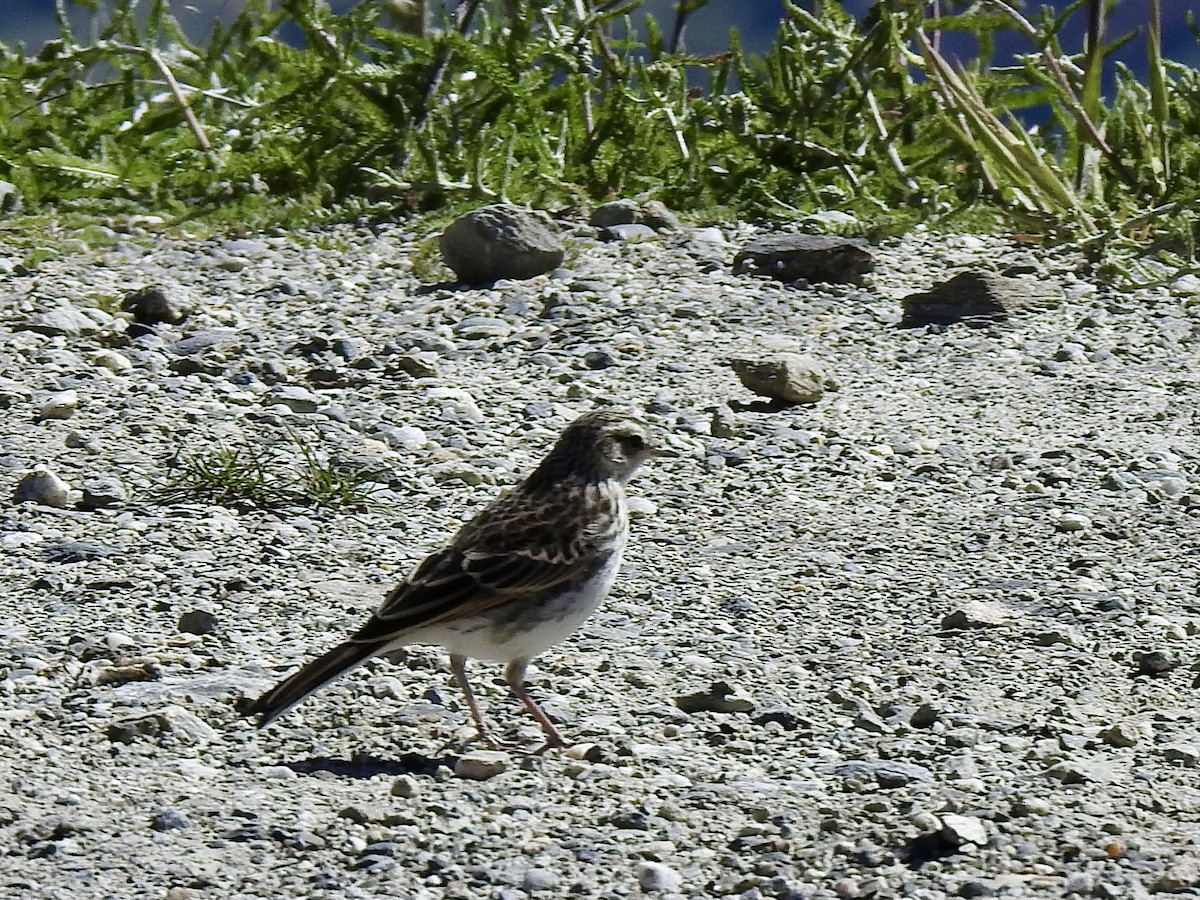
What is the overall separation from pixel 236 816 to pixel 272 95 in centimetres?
756

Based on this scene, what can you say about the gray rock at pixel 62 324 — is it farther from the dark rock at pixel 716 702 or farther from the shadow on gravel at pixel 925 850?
the shadow on gravel at pixel 925 850

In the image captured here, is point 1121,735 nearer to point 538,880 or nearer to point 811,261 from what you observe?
point 538,880

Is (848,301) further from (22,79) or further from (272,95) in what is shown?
(22,79)

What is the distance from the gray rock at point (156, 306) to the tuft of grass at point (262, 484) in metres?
1.82

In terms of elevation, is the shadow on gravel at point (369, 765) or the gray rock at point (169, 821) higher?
the gray rock at point (169, 821)

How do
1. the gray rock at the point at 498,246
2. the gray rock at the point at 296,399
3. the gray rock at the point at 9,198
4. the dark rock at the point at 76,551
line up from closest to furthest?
1. the dark rock at the point at 76,551
2. the gray rock at the point at 296,399
3. the gray rock at the point at 498,246
4. the gray rock at the point at 9,198

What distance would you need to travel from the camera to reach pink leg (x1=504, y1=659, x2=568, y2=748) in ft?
15.9

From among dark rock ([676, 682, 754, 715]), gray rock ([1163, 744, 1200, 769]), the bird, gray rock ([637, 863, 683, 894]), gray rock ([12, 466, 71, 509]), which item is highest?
the bird

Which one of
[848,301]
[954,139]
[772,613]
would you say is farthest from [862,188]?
[772,613]

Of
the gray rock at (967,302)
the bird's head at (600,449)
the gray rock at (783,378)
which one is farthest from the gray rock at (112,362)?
the gray rock at (967,302)

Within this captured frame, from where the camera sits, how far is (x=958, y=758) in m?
4.69

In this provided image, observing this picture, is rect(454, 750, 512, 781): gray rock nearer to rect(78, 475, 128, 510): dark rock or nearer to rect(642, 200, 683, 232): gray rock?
rect(78, 475, 128, 510): dark rock

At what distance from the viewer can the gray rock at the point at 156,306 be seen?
27.8 feet

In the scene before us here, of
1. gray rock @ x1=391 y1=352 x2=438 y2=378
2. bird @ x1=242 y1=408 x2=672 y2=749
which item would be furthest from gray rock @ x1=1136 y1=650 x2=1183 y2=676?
gray rock @ x1=391 y1=352 x2=438 y2=378
